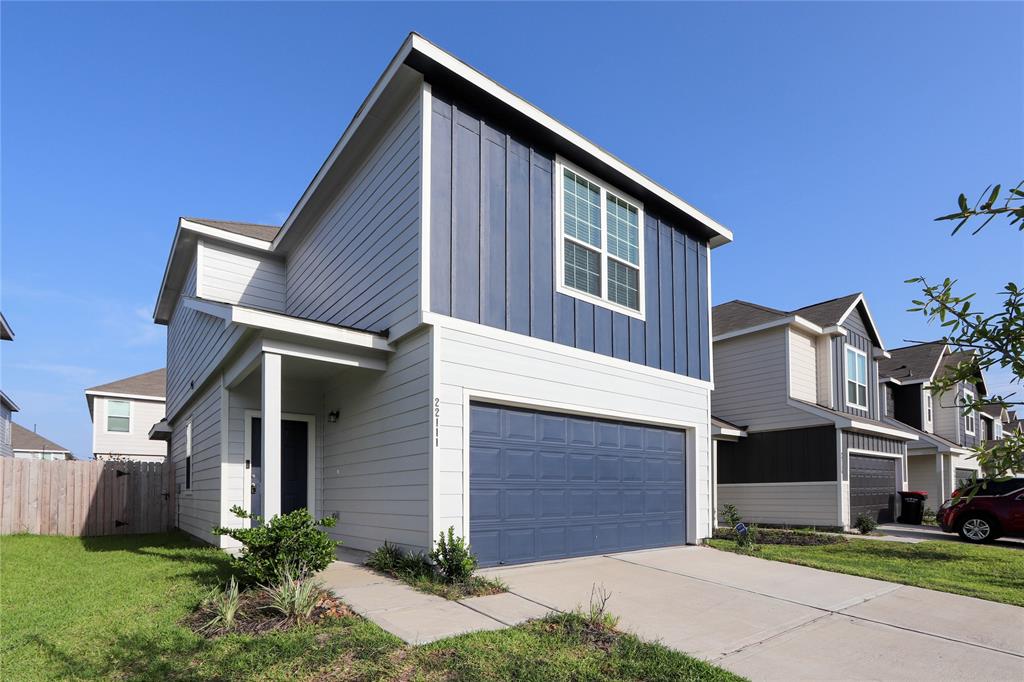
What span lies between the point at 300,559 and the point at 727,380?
15.4 metres

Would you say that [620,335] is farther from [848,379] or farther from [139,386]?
[139,386]

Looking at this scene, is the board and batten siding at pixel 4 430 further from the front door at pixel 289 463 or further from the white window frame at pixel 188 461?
the front door at pixel 289 463

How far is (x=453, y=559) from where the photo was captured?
24.2 feet

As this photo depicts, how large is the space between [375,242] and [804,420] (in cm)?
1285

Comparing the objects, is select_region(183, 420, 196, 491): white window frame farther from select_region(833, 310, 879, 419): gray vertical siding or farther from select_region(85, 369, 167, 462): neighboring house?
select_region(833, 310, 879, 419): gray vertical siding

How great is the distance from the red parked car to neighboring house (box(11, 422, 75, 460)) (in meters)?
42.7

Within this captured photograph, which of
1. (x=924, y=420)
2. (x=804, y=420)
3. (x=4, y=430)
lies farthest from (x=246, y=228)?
(x=924, y=420)

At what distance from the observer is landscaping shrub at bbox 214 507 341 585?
253 inches

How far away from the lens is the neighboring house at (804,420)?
16.6 m

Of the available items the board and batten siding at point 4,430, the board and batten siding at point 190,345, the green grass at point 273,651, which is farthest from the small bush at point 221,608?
the board and batten siding at point 4,430

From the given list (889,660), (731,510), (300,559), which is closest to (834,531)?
(731,510)

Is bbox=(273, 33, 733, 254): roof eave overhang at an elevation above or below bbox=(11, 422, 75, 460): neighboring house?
above

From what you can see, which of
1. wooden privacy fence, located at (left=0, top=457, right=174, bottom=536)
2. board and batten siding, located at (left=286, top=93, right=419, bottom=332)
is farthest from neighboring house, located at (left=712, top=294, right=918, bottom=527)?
wooden privacy fence, located at (left=0, top=457, right=174, bottom=536)

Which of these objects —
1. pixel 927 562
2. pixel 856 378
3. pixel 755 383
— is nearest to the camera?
pixel 927 562
